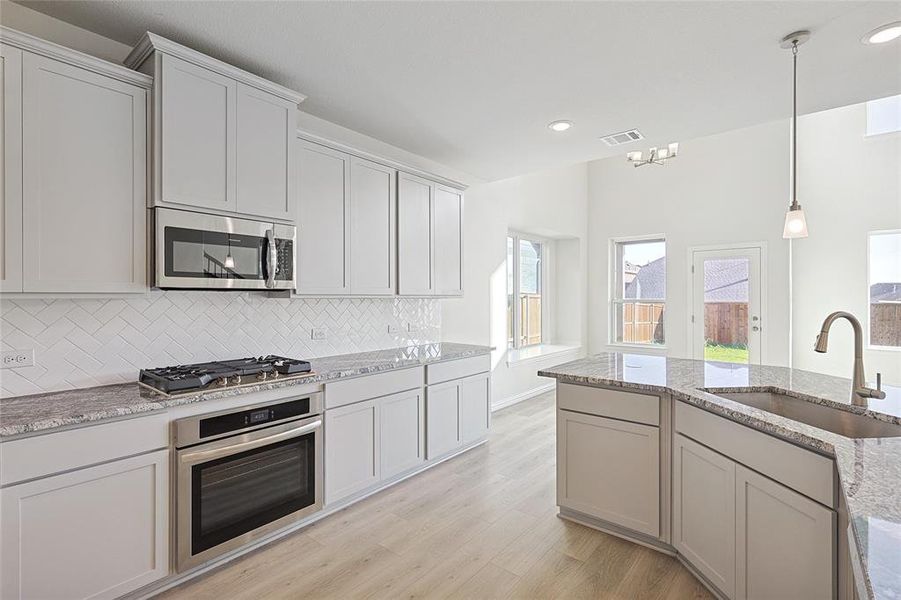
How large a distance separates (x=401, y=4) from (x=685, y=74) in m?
1.71

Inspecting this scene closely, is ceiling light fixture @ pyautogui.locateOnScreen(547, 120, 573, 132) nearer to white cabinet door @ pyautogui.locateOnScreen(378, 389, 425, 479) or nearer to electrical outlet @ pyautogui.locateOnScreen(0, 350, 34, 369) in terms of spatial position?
white cabinet door @ pyautogui.locateOnScreen(378, 389, 425, 479)

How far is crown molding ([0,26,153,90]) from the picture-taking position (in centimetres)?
183

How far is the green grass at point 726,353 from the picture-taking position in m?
6.03

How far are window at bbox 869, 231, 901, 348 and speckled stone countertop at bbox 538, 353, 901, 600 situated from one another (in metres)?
3.93

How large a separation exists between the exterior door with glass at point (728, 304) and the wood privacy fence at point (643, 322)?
20.0 inches

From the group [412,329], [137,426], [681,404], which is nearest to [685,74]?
[681,404]

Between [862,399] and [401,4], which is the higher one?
[401,4]

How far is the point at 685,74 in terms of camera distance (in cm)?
262

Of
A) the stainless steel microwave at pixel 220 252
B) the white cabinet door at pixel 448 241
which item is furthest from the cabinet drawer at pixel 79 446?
the white cabinet door at pixel 448 241

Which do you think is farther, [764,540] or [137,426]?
[137,426]

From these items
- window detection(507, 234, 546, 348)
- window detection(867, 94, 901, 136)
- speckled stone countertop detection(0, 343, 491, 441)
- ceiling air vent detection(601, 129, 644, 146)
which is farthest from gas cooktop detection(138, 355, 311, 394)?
window detection(867, 94, 901, 136)

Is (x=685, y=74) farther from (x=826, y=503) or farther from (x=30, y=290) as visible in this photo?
(x=30, y=290)

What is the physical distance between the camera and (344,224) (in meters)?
3.23

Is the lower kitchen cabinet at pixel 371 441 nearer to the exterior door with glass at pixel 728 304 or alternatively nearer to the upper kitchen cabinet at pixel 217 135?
the upper kitchen cabinet at pixel 217 135
